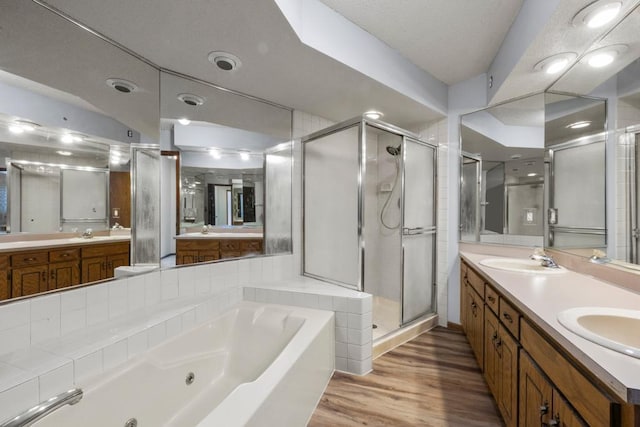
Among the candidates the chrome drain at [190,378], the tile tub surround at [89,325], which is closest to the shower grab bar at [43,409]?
the tile tub surround at [89,325]

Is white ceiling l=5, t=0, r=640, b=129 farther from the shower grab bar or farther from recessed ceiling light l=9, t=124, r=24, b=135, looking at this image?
the shower grab bar

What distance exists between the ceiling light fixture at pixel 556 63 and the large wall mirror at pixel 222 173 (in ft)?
6.36

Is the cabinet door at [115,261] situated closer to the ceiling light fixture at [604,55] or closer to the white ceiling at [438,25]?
the white ceiling at [438,25]

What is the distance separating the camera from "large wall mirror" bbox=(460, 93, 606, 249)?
1.67 meters

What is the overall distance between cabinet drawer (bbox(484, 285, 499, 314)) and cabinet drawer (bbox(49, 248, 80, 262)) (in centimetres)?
235

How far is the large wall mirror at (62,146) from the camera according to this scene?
1323 millimetres

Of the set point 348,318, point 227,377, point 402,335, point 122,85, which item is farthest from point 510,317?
point 122,85

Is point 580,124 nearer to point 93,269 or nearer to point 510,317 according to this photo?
point 510,317

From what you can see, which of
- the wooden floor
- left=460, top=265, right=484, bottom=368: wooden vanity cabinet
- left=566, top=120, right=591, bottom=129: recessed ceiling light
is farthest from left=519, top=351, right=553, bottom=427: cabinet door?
left=566, top=120, right=591, bottom=129: recessed ceiling light

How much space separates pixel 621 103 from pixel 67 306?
9.97 ft

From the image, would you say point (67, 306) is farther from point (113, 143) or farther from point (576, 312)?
point (576, 312)

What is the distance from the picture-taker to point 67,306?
1.44m

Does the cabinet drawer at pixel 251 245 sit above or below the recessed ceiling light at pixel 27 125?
below

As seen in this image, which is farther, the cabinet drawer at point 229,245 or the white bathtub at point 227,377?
the cabinet drawer at point 229,245
